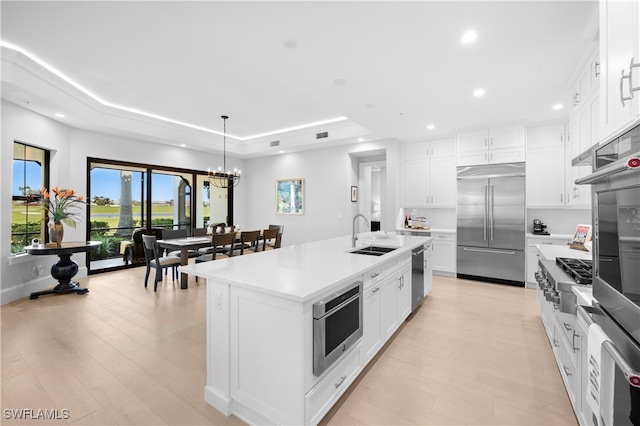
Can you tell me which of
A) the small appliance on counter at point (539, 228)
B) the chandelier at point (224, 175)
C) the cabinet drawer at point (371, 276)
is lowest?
the cabinet drawer at point (371, 276)

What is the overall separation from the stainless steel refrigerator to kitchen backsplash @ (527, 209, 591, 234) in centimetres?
54

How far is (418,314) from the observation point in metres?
3.58

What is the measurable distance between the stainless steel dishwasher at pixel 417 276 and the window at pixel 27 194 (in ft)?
19.0

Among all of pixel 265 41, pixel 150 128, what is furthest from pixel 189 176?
pixel 265 41

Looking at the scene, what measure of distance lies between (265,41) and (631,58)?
2417 millimetres

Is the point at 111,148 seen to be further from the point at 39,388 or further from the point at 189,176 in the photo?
the point at 39,388

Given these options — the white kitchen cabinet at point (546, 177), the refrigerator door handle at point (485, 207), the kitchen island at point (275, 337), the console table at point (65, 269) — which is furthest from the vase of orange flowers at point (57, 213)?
the white kitchen cabinet at point (546, 177)

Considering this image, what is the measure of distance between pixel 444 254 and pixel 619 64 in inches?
184

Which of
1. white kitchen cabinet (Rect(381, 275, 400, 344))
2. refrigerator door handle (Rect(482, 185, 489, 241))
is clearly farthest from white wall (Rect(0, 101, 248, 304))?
refrigerator door handle (Rect(482, 185, 489, 241))

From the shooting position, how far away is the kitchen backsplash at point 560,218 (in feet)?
16.0

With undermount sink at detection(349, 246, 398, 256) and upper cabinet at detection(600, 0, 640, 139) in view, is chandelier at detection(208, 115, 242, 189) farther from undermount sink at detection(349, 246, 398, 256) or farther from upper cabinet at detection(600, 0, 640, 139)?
upper cabinet at detection(600, 0, 640, 139)

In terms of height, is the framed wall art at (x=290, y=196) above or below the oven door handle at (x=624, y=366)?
above

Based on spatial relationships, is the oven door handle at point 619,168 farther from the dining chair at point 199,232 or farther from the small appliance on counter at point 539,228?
the dining chair at point 199,232

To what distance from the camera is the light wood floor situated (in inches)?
74.1
